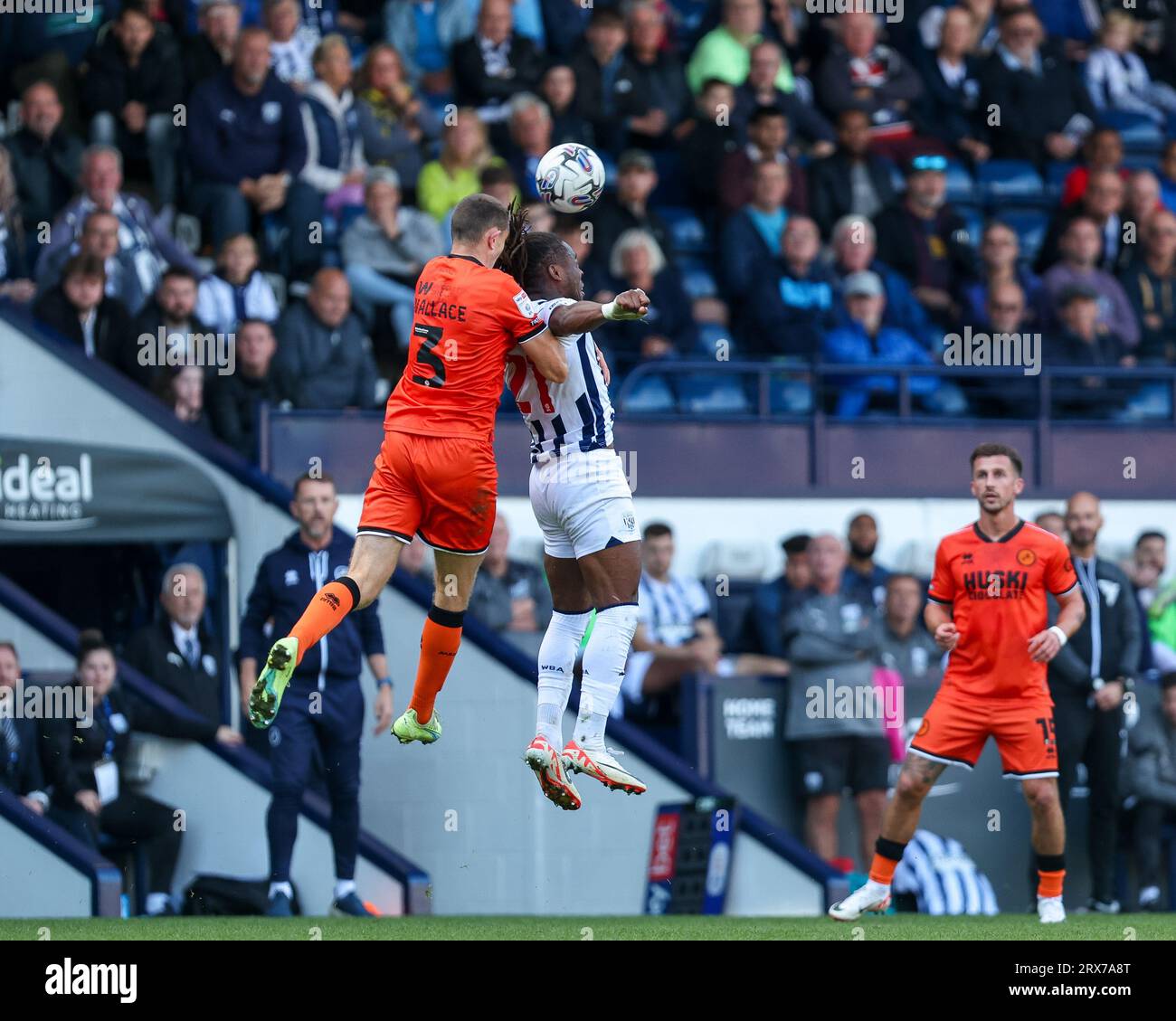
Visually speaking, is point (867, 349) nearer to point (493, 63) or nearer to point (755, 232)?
point (755, 232)

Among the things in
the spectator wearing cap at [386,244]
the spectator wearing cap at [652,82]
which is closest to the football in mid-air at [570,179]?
the spectator wearing cap at [386,244]

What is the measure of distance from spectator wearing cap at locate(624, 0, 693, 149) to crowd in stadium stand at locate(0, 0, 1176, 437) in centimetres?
2

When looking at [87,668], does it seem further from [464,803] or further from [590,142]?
[590,142]

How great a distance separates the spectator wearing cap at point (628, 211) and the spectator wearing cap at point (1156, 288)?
11.2 feet

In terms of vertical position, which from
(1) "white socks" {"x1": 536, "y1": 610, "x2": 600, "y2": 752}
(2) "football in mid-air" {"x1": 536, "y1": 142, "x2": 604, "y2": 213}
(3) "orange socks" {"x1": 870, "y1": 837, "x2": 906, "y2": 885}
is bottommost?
(3) "orange socks" {"x1": 870, "y1": 837, "x2": 906, "y2": 885}

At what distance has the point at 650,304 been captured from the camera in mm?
14352

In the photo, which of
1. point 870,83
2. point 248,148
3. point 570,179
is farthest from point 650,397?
point 570,179

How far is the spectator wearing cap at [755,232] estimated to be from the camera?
14711 mm

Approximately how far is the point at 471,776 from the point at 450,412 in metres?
3.97

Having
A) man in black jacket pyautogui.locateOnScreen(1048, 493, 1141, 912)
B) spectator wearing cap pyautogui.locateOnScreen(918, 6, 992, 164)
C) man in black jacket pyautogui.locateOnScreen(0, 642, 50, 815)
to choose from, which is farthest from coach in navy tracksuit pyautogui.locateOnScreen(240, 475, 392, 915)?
spectator wearing cap pyautogui.locateOnScreen(918, 6, 992, 164)

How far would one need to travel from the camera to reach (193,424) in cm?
1287

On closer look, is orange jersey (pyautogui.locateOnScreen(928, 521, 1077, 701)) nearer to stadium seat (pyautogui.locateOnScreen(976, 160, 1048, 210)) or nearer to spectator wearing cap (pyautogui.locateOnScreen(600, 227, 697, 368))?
spectator wearing cap (pyautogui.locateOnScreen(600, 227, 697, 368))

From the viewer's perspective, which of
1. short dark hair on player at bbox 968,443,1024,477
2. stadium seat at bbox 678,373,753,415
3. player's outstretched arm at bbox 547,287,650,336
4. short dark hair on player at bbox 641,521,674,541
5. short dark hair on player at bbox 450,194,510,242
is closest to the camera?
player's outstretched arm at bbox 547,287,650,336

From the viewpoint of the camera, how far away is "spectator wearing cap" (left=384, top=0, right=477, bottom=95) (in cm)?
1573
